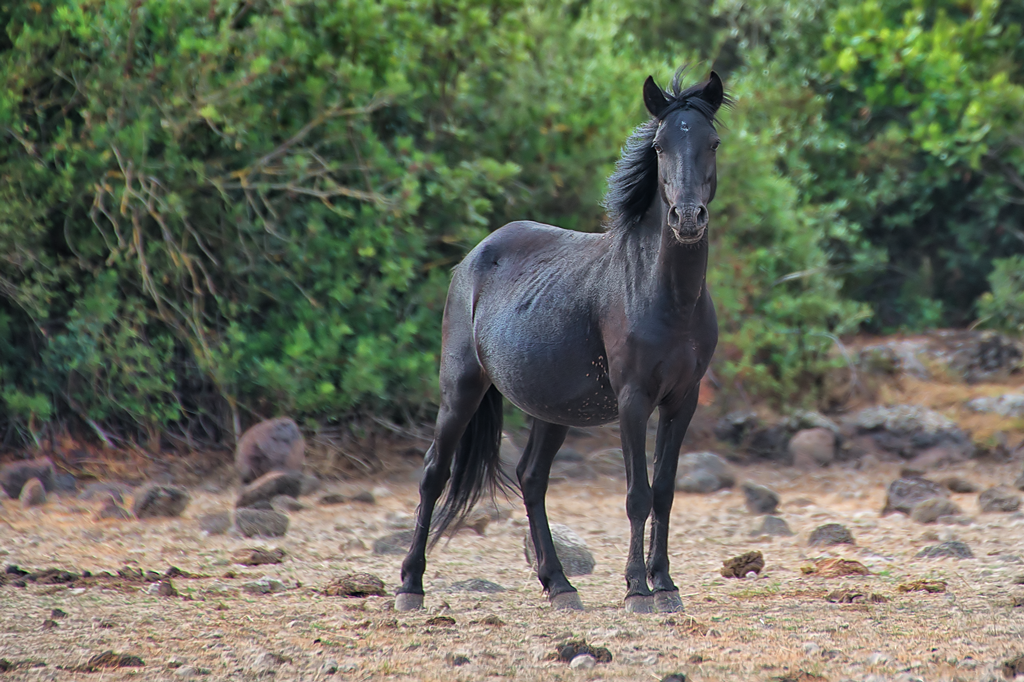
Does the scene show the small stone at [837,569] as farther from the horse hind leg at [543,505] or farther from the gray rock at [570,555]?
the horse hind leg at [543,505]

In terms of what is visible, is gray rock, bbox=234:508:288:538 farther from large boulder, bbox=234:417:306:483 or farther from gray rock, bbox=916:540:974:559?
gray rock, bbox=916:540:974:559

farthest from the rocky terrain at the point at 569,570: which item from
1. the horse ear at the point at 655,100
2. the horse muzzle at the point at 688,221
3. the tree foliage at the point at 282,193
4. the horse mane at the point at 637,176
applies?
the horse ear at the point at 655,100

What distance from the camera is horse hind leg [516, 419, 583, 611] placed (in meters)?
4.87

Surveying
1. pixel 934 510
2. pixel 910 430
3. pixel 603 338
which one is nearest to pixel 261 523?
pixel 603 338

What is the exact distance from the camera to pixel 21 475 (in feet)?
25.8

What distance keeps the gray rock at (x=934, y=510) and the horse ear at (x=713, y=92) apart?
3742 millimetres

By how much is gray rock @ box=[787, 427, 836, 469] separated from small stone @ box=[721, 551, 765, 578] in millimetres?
4261

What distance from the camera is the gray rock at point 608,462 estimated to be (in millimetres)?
9359

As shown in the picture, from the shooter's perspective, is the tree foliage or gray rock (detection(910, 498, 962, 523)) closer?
gray rock (detection(910, 498, 962, 523))

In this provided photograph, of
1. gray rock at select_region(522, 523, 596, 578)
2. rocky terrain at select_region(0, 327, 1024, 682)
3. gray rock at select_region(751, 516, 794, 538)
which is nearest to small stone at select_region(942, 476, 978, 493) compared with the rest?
rocky terrain at select_region(0, 327, 1024, 682)

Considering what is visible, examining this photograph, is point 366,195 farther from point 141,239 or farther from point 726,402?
point 726,402

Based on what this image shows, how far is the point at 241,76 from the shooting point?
26.2 feet

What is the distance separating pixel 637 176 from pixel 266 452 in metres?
4.58

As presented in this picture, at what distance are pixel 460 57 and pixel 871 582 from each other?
5869mm
